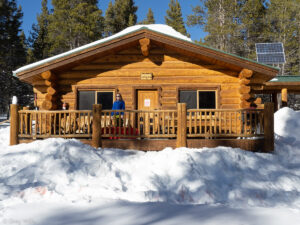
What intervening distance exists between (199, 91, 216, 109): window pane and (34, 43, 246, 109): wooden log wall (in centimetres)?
26

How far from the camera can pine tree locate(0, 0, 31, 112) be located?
31.8m

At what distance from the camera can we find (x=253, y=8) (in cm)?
2672

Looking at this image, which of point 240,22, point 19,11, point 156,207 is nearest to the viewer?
point 156,207

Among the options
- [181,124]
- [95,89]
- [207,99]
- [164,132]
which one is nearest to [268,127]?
[181,124]

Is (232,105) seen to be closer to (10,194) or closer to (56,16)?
(10,194)

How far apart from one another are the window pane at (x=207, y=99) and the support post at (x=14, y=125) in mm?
6955

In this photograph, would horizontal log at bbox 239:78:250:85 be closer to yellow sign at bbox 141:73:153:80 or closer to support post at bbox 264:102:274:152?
support post at bbox 264:102:274:152

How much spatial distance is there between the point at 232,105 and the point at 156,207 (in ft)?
23.0

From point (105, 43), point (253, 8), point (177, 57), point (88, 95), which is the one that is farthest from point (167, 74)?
point (253, 8)

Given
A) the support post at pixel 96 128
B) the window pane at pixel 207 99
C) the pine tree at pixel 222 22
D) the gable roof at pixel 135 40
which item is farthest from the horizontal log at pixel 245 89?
the pine tree at pixel 222 22

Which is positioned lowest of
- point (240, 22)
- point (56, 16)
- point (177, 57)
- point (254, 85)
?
point (254, 85)

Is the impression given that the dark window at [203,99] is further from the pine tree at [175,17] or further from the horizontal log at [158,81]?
the pine tree at [175,17]

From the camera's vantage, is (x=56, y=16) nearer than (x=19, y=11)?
Yes

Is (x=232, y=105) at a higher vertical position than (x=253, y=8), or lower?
lower
